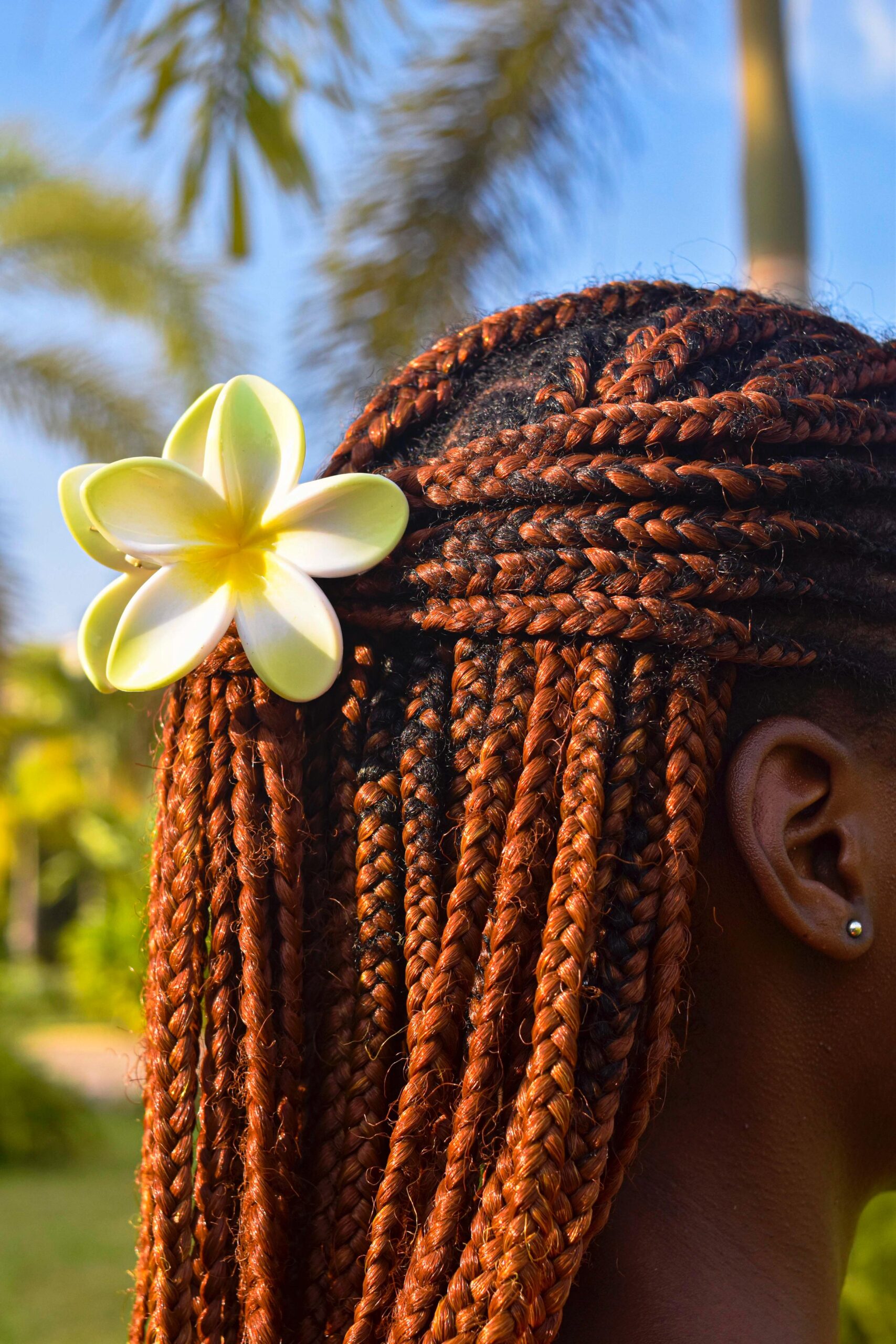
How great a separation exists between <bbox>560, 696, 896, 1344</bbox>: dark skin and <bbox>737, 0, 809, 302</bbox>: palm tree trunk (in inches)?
148

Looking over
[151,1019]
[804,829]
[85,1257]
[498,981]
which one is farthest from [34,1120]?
[804,829]

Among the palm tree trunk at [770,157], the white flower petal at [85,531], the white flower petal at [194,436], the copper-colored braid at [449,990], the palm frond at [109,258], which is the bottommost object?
the copper-colored braid at [449,990]

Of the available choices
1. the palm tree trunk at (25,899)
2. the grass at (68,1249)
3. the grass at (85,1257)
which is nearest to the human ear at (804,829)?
the grass at (85,1257)

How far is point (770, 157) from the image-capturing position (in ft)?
16.4

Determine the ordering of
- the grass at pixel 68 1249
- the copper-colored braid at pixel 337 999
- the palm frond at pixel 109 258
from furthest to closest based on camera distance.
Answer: the palm frond at pixel 109 258
the grass at pixel 68 1249
the copper-colored braid at pixel 337 999

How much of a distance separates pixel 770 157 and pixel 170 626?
4.62 metres

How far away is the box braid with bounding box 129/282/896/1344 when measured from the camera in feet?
3.72

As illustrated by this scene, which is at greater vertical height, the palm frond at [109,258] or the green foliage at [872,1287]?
the palm frond at [109,258]

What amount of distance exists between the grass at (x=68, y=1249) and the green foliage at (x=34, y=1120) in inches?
5.9

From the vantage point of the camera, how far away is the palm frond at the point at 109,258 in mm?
9578

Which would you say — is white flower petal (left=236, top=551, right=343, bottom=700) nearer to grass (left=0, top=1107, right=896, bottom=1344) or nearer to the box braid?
the box braid

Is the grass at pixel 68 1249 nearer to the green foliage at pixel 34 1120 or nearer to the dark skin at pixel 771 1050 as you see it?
the green foliage at pixel 34 1120

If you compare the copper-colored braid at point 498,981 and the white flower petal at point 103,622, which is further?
the white flower petal at point 103,622

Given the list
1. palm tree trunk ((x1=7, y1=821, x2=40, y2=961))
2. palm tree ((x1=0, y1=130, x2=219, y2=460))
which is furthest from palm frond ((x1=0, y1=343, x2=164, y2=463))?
palm tree trunk ((x1=7, y1=821, x2=40, y2=961))
